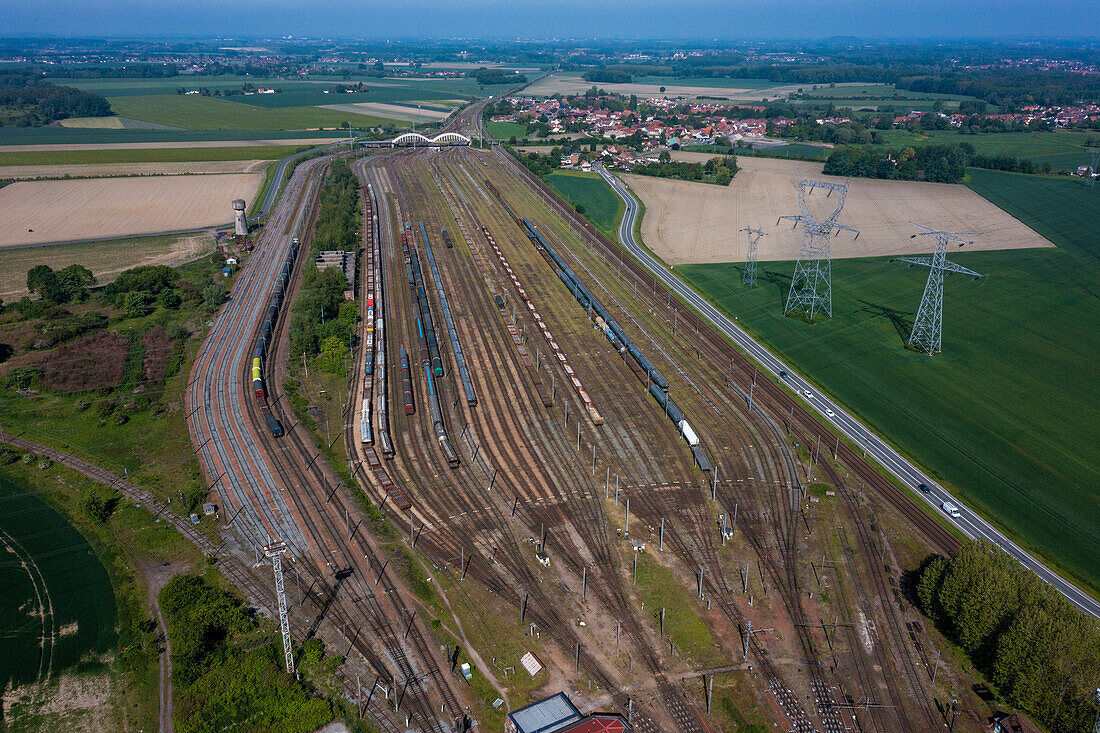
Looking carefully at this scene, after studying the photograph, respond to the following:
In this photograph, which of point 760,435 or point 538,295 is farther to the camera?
point 538,295

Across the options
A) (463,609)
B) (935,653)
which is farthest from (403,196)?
(935,653)

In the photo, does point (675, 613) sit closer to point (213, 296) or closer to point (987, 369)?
point (987, 369)

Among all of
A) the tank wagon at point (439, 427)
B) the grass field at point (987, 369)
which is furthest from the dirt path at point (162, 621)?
the grass field at point (987, 369)

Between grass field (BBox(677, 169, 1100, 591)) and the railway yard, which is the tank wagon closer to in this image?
the railway yard

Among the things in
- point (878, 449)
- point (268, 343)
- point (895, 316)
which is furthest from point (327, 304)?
point (895, 316)

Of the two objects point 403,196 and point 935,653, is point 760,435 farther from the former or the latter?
point 403,196

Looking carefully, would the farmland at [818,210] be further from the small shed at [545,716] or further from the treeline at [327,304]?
the small shed at [545,716]
